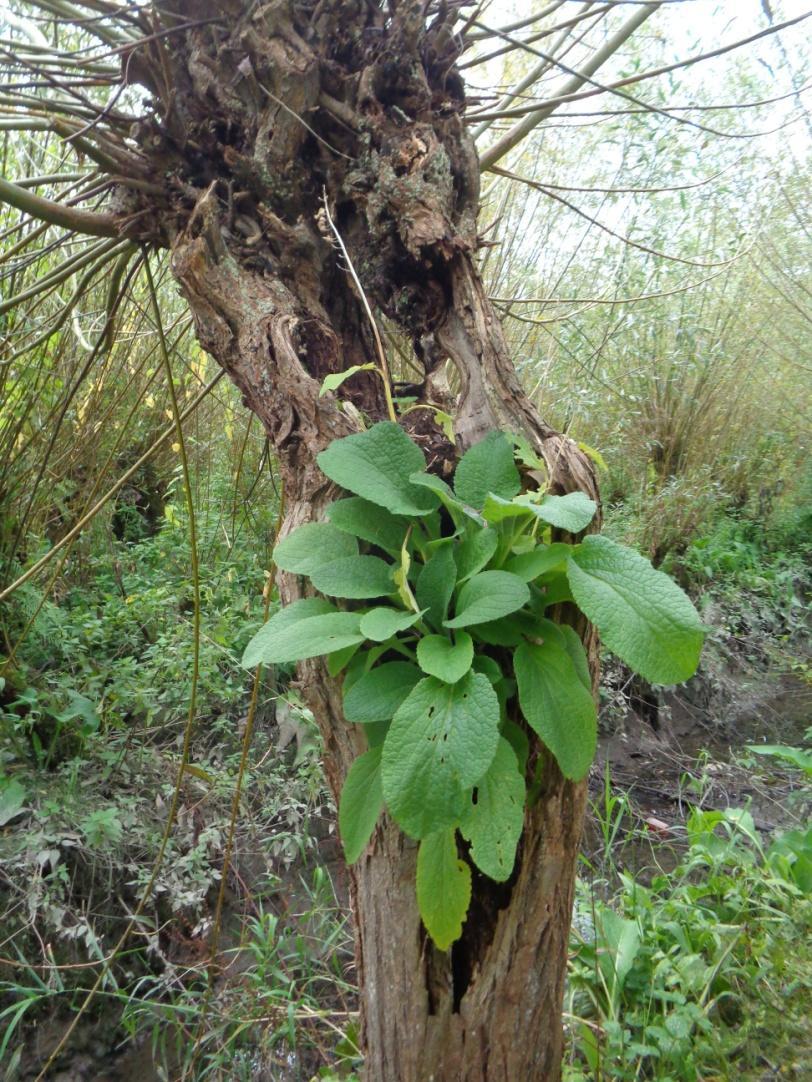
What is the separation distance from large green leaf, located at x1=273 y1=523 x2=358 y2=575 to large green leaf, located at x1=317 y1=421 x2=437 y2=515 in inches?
3.8

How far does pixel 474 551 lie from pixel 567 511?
17 centimetres

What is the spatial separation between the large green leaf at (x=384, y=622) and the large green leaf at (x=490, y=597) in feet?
0.19

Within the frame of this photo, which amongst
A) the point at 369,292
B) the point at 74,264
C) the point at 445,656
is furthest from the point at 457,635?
the point at 74,264

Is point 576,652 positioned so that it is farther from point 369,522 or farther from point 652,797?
point 652,797

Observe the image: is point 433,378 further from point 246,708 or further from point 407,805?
point 246,708

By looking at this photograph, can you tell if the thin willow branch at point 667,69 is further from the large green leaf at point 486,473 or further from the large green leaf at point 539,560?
the large green leaf at point 539,560

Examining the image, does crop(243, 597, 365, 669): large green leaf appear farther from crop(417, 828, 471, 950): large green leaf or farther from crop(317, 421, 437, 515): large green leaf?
crop(417, 828, 471, 950): large green leaf

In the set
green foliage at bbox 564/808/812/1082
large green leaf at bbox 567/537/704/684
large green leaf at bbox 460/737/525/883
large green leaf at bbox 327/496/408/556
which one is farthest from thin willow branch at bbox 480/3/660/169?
green foliage at bbox 564/808/812/1082

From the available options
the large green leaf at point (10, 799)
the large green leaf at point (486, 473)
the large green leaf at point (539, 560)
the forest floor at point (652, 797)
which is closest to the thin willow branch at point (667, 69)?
the large green leaf at point (486, 473)

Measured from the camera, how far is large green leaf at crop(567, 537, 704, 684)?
3.05 ft

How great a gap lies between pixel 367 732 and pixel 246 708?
2173mm

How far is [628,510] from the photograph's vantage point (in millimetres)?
4457

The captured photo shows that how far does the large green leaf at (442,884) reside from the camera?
103cm

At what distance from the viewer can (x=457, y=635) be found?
104 cm
